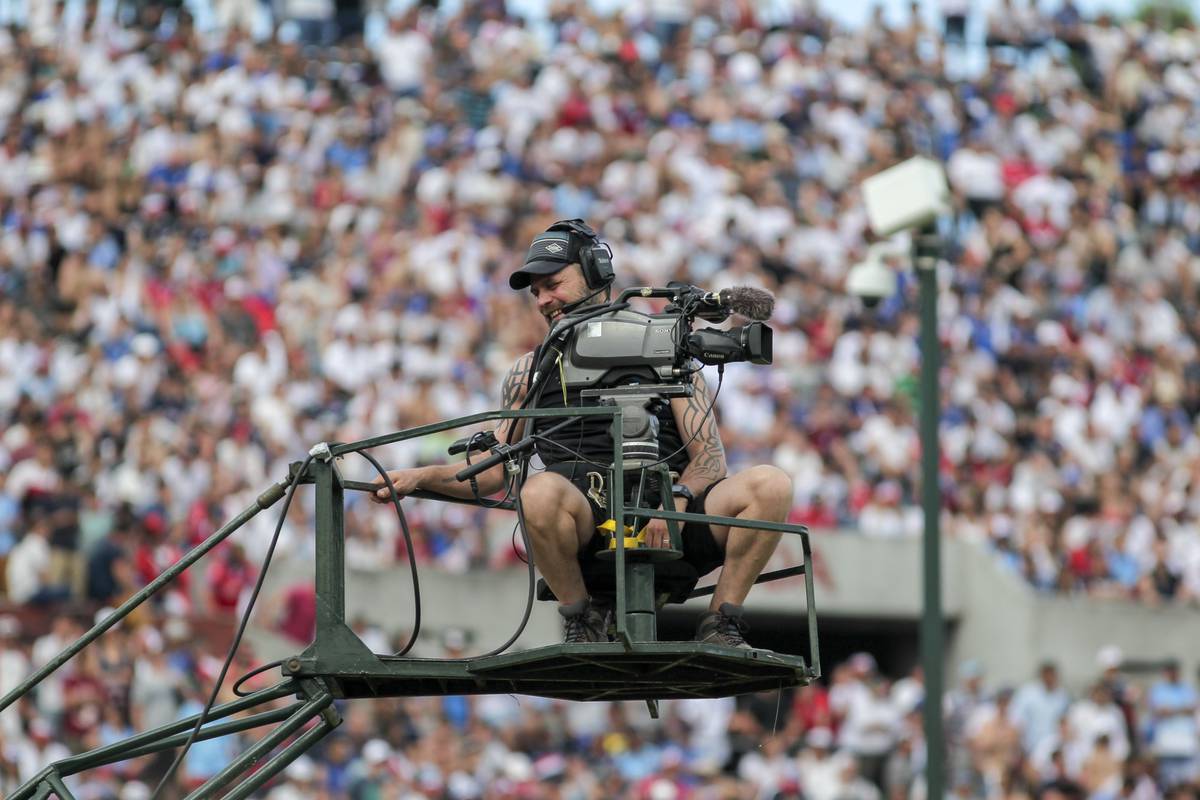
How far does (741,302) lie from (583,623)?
1.32 metres

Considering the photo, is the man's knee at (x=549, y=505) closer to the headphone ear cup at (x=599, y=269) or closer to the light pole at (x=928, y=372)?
the headphone ear cup at (x=599, y=269)

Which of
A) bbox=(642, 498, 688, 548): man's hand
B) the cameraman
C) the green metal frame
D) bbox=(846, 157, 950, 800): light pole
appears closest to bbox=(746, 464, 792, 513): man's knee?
the cameraman

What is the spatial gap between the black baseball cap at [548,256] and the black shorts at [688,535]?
0.74 meters

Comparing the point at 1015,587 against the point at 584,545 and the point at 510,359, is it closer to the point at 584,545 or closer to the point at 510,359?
the point at 510,359

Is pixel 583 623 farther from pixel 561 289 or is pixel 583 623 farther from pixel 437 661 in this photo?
pixel 561 289

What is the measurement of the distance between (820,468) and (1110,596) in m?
3.24

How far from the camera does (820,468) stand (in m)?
23.4

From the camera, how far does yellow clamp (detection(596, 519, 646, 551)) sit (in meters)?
8.72

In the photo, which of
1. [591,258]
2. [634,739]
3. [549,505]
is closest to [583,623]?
[549,505]

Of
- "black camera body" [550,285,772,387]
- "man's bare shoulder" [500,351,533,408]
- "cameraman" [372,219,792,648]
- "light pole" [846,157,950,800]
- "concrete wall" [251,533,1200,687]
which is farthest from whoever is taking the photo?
"concrete wall" [251,533,1200,687]

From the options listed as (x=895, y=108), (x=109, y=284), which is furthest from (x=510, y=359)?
(x=895, y=108)

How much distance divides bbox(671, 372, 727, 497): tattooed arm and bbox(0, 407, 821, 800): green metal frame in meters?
0.41

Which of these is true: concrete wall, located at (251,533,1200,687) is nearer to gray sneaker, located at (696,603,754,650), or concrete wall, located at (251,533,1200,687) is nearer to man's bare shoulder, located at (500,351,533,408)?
man's bare shoulder, located at (500,351,533,408)

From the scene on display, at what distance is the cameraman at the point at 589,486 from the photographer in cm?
887
